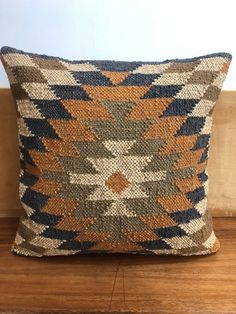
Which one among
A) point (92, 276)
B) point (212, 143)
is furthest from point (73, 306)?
point (212, 143)

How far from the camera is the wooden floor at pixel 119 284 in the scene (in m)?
0.77

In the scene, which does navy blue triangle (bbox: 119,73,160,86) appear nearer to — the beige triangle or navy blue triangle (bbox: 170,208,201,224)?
the beige triangle

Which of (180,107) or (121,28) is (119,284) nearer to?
(180,107)

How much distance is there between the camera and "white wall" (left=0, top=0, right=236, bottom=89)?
41.1 inches

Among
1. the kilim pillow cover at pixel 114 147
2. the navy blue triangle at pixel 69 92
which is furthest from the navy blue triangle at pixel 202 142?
the navy blue triangle at pixel 69 92

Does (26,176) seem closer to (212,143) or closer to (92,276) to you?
(92,276)

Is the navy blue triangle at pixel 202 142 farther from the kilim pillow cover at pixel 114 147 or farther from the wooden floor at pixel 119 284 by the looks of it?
the wooden floor at pixel 119 284

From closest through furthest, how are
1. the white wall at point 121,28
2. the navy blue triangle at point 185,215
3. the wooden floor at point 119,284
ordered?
the wooden floor at point 119,284 → the navy blue triangle at point 185,215 → the white wall at point 121,28

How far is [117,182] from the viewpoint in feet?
2.81

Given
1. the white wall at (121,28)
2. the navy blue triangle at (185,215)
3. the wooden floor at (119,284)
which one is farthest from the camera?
the white wall at (121,28)

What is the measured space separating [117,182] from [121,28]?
1.45ft

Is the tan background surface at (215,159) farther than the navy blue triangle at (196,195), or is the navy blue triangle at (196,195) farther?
the tan background surface at (215,159)

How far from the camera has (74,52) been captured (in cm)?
108

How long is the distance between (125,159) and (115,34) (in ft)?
1.29
